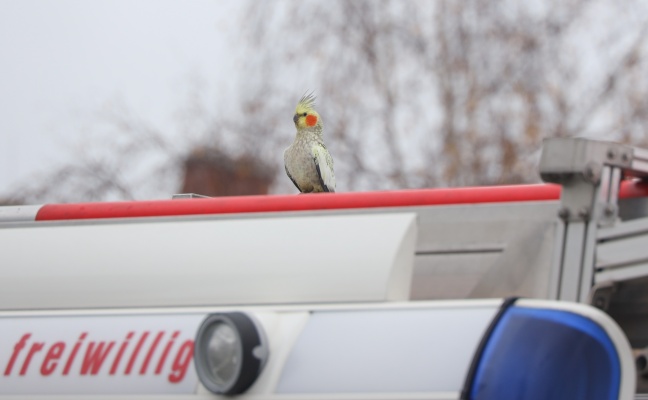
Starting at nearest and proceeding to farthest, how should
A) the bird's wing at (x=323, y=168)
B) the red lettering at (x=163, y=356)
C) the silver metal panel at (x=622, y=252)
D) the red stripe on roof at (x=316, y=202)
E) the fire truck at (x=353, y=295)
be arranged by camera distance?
1. the fire truck at (x=353, y=295)
2. the silver metal panel at (x=622, y=252)
3. the red lettering at (x=163, y=356)
4. the red stripe on roof at (x=316, y=202)
5. the bird's wing at (x=323, y=168)

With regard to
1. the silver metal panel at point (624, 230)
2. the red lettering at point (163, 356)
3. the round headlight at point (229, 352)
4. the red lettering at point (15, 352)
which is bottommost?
the red lettering at point (15, 352)

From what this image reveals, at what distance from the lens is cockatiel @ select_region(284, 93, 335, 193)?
4.49m

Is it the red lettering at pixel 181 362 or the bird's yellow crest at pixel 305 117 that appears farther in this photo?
the bird's yellow crest at pixel 305 117

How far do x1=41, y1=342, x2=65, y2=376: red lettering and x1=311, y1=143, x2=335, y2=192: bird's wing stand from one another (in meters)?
Answer: 1.73

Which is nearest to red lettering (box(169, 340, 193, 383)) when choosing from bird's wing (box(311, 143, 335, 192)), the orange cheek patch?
bird's wing (box(311, 143, 335, 192))

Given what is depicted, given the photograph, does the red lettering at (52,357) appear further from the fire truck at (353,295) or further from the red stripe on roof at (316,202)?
the red stripe on roof at (316,202)

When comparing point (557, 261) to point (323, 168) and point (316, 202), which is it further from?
point (323, 168)

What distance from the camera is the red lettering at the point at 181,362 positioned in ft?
8.77

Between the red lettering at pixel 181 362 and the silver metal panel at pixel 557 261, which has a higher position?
the silver metal panel at pixel 557 261

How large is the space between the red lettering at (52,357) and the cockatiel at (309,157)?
173 centimetres

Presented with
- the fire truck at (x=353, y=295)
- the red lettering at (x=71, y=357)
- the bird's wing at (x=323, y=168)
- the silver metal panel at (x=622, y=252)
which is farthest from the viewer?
the bird's wing at (x=323, y=168)

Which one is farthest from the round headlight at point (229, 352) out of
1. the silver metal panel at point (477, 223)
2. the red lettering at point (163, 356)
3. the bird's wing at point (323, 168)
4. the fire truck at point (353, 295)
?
the bird's wing at point (323, 168)

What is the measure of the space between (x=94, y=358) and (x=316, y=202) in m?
0.65

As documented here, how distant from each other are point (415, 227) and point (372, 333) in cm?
32
